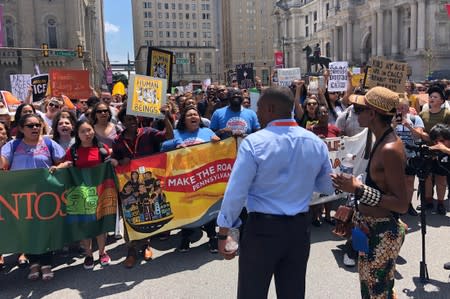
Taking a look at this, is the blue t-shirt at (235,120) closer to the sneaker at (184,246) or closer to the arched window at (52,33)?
the sneaker at (184,246)

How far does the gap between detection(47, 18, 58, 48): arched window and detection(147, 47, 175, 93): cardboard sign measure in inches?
1718

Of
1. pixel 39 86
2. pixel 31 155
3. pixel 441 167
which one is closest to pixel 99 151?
pixel 31 155

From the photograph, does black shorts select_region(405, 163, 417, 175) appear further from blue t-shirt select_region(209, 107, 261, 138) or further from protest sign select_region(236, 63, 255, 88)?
protest sign select_region(236, 63, 255, 88)

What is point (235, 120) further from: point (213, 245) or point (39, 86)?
point (39, 86)

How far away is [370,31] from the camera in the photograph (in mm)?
74812

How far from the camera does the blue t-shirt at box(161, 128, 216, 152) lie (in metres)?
6.03

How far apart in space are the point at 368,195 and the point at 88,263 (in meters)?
3.84

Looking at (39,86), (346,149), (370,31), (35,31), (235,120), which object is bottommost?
(346,149)

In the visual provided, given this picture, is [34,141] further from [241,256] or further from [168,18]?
[168,18]

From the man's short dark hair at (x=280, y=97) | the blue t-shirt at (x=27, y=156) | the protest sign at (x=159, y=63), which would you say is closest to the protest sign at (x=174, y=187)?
the blue t-shirt at (x=27, y=156)

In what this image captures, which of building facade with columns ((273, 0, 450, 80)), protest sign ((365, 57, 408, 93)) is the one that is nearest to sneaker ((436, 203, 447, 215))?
protest sign ((365, 57, 408, 93))

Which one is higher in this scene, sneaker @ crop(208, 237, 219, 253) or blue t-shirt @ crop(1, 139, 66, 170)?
blue t-shirt @ crop(1, 139, 66, 170)

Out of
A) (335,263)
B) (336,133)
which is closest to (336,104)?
(336,133)

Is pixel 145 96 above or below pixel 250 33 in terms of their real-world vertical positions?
below
